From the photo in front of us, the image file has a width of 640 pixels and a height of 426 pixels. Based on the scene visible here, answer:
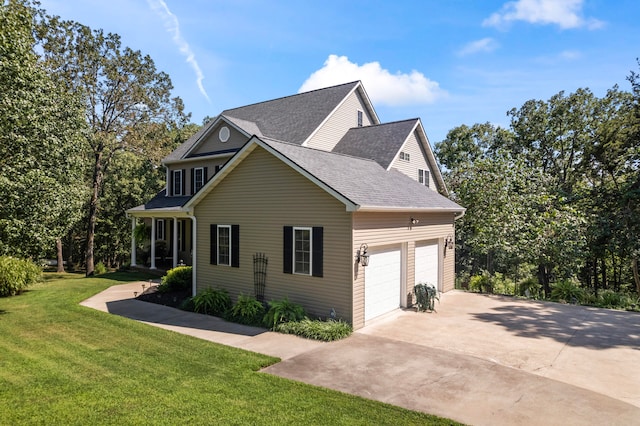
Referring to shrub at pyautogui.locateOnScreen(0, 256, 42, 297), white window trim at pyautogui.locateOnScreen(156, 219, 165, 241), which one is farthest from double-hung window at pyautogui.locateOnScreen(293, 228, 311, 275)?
white window trim at pyautogui.locateOnScreen(156, 219, 165, 241)

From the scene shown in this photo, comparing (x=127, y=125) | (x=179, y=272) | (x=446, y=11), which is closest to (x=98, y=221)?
(x=127, y=125)

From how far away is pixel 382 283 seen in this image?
38.3ft

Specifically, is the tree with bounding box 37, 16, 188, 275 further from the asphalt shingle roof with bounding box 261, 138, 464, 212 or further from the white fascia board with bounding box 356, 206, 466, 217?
the white fascia board with bounding box 356, 206, 466, 217

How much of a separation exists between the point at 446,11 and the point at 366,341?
1017 centimetres

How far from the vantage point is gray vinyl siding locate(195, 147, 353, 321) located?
34.0 ft

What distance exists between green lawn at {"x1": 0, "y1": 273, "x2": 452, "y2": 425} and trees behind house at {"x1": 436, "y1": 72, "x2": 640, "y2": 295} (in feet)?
52.0

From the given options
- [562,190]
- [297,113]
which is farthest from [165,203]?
[562,190]

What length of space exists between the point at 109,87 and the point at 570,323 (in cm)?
2638

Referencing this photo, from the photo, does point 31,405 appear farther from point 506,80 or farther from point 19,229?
point 506,80

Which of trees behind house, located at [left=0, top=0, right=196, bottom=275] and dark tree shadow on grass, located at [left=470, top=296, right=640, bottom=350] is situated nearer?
dark tree shadow on grass, located at [left=470, top=296, right=640, bottom=350]

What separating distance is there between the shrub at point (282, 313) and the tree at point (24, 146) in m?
8.00

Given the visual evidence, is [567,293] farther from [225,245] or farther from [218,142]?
[218,142]

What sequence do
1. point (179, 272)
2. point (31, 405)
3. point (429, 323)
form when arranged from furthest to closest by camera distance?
point (179, 272) → point (429, 323) → point (31, 405)

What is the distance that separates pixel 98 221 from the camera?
3192cm
